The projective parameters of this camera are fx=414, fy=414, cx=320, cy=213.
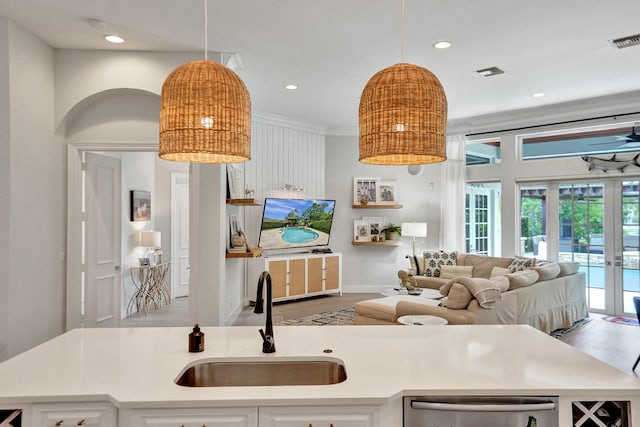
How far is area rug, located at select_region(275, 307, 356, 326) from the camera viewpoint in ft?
17.9

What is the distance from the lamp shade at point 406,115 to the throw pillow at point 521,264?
475cm

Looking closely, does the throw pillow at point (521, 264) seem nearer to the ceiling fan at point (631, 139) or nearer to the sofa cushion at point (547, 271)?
the sofa cushion at point (547, 271)

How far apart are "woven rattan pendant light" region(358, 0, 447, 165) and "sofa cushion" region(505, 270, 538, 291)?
3.25 meters

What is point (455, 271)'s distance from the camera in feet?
21.6

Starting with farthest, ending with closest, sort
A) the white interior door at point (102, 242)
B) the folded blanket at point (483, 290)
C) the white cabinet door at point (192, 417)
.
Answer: the white interior door at point (102, 242) < the folded blanket at point (483, 290) < the white cabinet door at point (192, 417)

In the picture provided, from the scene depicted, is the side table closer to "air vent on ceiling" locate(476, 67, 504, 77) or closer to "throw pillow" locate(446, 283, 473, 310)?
"throw pillow" locate(446, 283, 473, 310)

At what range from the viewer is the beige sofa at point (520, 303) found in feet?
12.1

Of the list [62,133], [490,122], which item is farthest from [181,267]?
[490,122]

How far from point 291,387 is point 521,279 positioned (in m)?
3.68

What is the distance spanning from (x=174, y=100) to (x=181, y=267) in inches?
255

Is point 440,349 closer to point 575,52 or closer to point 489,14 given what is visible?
point 489,14

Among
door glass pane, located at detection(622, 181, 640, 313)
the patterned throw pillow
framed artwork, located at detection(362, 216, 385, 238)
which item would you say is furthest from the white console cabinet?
door glass pane, located at detection(622, 181, 640, 313)

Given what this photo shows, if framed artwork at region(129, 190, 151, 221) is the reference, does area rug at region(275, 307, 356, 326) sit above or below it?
below

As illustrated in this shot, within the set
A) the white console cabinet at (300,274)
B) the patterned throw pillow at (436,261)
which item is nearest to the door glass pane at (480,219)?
the patterned throw pillow at (436,261)
